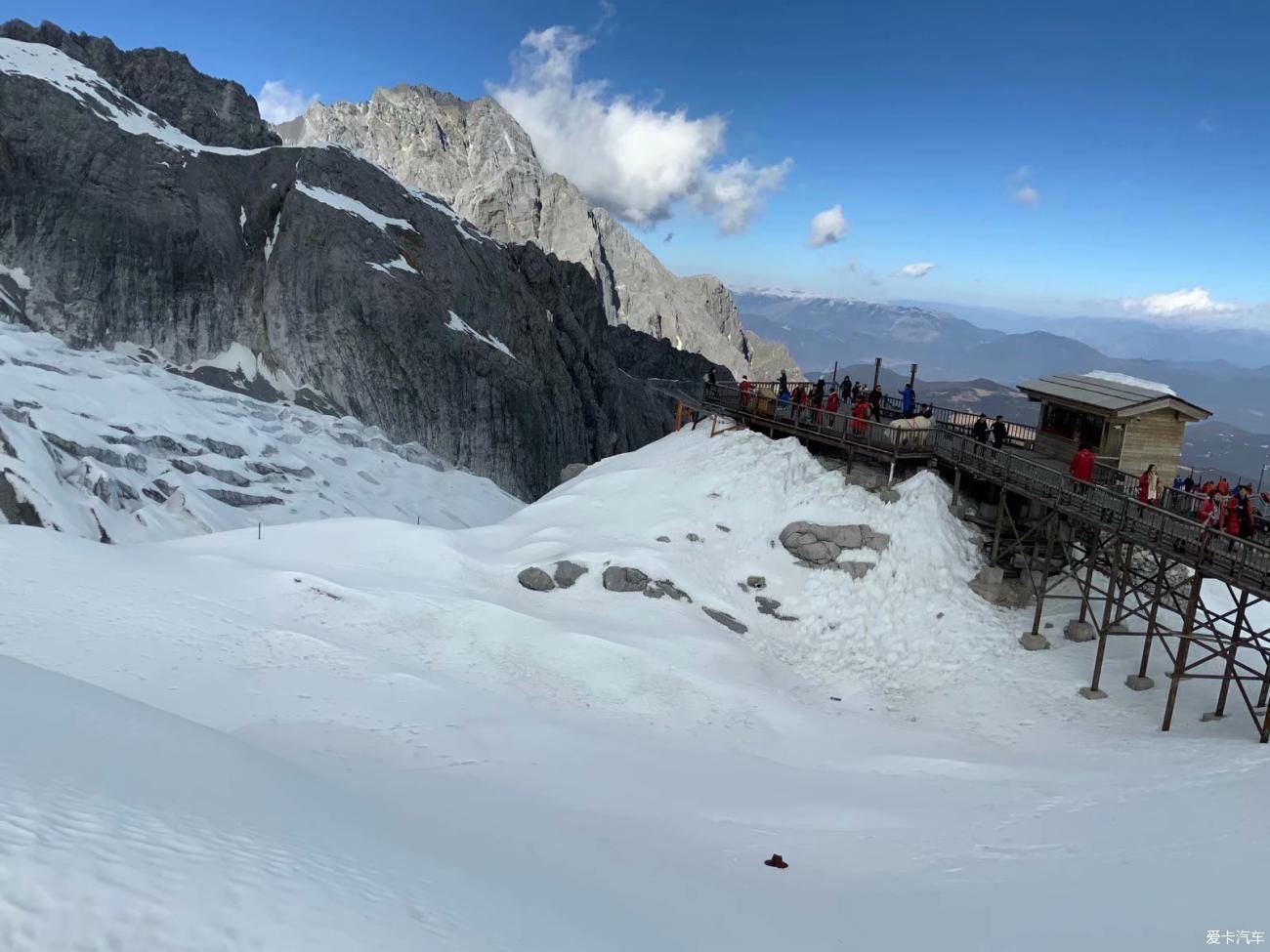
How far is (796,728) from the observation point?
64.7 feet

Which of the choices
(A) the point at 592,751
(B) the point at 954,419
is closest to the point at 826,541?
(B) the point at 954,419

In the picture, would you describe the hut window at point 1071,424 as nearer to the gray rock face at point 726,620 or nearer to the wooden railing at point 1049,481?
the wooden railing at point 1049,481

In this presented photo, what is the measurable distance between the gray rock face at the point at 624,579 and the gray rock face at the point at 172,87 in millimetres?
98718

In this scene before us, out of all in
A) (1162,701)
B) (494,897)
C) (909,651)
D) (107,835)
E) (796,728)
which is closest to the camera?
(107,835)

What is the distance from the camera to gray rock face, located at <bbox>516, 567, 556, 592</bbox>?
25344 millimetres

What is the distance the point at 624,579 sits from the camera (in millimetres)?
25609

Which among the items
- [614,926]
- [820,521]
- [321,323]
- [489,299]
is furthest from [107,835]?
[489,299]

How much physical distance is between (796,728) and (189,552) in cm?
1879

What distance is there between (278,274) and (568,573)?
77.6 meters

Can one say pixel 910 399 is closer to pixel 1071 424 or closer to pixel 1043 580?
pixel 1071 424

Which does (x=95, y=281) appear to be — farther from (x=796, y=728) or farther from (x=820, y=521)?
(x=796, y=728)

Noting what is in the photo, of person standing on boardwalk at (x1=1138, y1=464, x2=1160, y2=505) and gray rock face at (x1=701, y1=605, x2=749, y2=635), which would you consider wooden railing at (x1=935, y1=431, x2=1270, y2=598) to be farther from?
gray rock face at (x1=701, y1=605, x2=749, y2=635)

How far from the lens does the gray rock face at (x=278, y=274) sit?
270 feet

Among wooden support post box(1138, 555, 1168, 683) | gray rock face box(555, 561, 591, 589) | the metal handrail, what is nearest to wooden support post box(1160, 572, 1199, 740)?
wooden support post box(1138, 555, 1168, 683)
